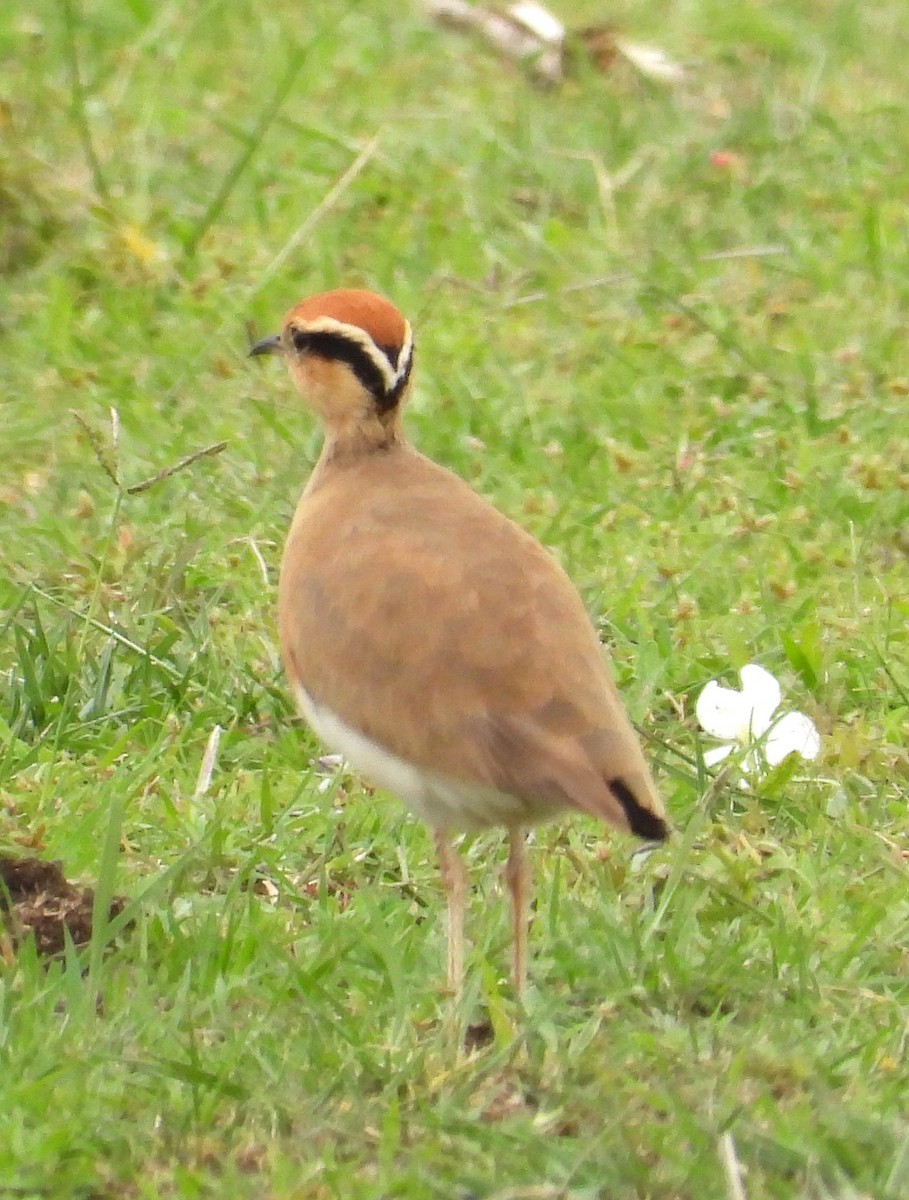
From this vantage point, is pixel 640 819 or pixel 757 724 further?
pixel 757 724

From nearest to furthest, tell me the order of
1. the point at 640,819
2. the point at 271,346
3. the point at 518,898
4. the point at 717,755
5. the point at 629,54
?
the point at 640,819
the point at 518,898
the point at 717,755
the point at 271,346
the point at 629,54

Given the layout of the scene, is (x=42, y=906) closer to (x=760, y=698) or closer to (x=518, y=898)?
(x=518, y=898)

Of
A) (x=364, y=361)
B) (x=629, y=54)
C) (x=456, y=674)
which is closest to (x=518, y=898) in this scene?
(x=456, y=674)

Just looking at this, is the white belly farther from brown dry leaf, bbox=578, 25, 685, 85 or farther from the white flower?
brown dry leaf, bbox=578, 25, 685, 85

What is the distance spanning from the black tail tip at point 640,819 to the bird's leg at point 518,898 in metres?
0.40

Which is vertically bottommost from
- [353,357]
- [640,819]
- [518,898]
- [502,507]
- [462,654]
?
[502,507]

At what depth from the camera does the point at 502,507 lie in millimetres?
6973

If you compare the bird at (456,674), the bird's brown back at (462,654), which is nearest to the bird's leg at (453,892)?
the bird at (456,674)

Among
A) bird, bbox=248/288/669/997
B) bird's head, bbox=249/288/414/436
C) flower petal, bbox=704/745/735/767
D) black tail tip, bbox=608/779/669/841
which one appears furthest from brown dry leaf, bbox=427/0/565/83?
black tail tip, bbox=608/779/669/841

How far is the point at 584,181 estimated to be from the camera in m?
8.99

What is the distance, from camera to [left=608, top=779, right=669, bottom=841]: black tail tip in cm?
429

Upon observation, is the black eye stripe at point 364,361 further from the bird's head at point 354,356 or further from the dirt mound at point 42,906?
the dirt mound at point 42,906

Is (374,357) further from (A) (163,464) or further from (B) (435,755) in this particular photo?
(A) (163,464)

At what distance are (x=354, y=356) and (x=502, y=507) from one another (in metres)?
1.62
